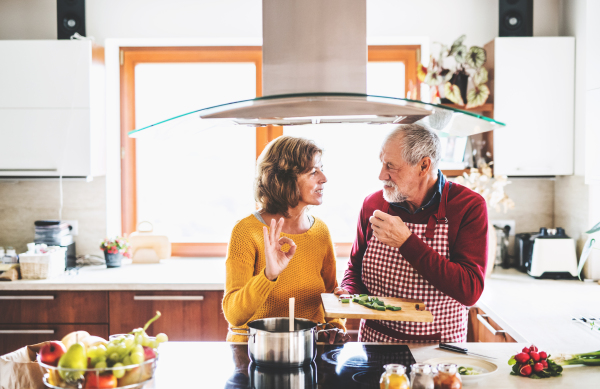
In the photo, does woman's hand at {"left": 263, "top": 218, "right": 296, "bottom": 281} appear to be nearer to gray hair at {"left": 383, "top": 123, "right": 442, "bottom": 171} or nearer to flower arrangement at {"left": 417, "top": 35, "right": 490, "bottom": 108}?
gray hair at {"left": 383, "top": 123, "right": 442, "bottom": 171}

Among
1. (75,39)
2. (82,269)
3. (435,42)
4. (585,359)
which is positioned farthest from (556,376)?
(75,39)

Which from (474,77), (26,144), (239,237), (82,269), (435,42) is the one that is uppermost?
(435,42)

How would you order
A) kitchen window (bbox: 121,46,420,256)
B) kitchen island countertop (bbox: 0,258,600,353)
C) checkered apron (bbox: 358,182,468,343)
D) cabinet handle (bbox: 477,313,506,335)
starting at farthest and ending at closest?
kitchen window (bbox: 121,46,420,256) → cabinet handle (bbox: 477,313,506,335) → kitchen island countertop (bbox: 0,258,600,353) → checkered apron (bbox: 358,182,468,343)

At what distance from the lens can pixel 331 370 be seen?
61.0 inches

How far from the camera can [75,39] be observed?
343 centimetres

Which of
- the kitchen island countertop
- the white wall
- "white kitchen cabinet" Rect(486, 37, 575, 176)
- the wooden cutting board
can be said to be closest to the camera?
the wooden cutting board

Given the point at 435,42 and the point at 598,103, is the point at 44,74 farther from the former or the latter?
the point at 598,103

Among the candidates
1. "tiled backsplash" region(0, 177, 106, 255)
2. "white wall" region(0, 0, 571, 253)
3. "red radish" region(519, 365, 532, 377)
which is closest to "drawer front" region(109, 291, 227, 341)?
"tiled backsplash" region(0, 177, 106, 255)

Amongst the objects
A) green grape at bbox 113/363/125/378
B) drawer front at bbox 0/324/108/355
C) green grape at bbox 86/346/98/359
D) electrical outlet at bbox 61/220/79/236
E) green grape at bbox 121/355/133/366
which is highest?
electrical outlet at bbox 61/220/79/236

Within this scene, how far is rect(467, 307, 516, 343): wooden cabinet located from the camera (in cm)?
243

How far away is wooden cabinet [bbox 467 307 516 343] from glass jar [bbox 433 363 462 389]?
1040mm

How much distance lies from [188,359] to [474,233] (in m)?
1.02

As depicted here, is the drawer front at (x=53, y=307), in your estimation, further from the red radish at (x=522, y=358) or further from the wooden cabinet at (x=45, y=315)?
the red radish at (x=522, y=358)

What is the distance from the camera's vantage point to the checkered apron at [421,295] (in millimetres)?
1951
